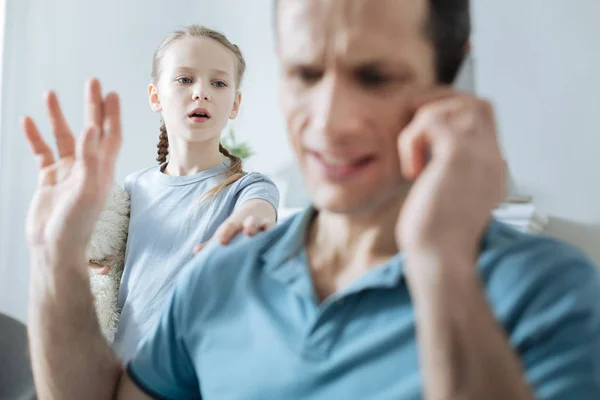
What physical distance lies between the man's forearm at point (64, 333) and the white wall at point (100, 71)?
4.07 ft

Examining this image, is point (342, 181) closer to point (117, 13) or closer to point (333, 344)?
point (333, 344)

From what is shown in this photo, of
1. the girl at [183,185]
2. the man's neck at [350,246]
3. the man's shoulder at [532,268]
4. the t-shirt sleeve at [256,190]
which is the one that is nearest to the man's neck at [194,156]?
the girl at [183,185]

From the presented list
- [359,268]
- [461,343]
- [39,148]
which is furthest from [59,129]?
[461,343]

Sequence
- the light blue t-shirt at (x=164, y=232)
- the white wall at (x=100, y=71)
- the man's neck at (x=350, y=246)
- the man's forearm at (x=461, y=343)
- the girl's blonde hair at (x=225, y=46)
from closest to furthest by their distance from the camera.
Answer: the man's forearm at (x=461, y=343), the man's neck at (x=350, y=246), the light blue t-shirt at (x=164, y=232), the girl's blonde hair at (x=225, y=46), the white wall at (x=100, y=71)

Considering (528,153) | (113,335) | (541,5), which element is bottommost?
(113,335)

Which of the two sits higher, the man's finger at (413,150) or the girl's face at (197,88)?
the man's finger at (413,150)

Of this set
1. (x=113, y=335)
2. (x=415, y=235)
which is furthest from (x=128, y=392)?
(x=113, y=335)

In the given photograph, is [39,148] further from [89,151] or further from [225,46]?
[225,46]

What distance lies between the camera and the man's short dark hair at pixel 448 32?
484 mm

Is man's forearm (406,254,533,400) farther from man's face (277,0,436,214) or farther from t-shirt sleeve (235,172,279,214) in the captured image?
t-shirt sleeve (235,172,279,214)

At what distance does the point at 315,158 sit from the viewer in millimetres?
497

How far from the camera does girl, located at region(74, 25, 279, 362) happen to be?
1.10 metres

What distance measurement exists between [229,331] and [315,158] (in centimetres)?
17

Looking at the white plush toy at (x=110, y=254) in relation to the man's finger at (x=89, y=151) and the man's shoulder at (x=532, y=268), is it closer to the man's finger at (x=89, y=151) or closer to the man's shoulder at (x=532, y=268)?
the man's finger at (x=89, y=151)
